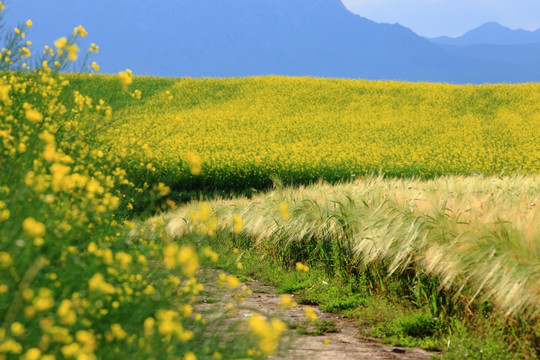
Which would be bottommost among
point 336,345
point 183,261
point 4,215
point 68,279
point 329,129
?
point 336,345

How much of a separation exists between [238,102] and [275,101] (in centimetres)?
200

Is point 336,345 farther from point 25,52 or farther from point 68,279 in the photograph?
point 25,52

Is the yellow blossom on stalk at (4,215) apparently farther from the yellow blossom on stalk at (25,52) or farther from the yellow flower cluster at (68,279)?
the yellow blossom on stalk at (25,52)

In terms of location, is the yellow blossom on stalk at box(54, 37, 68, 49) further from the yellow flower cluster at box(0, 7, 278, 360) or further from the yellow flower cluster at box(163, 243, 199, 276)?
the yellow flower cluster at box(163, 243, 199, 276)

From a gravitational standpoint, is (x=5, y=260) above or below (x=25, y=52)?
below

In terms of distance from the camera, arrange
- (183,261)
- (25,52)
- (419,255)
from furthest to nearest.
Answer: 1. (419,255)
2. (25,52)
3. (183,261)

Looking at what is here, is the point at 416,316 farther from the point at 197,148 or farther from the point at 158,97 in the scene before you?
→ the point at 158,97

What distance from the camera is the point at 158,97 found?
90.7ft

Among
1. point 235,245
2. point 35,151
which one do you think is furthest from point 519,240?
point 235,245

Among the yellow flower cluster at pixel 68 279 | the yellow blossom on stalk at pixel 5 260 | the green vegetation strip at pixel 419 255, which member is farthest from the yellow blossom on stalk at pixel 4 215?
the green vegetation strip at pixel 419 255

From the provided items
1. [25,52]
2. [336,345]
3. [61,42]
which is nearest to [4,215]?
[61,42]

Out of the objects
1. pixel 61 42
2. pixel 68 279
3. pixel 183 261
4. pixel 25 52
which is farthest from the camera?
pixel 25 52

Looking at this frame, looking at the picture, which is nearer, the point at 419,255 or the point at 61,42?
the point at 61,42

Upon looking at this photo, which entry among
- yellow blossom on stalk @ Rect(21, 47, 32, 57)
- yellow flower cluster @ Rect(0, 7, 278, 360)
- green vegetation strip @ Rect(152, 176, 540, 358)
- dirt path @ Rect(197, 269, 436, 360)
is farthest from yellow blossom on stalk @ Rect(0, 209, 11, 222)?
yellow blossom on stalk @ Rect(21, 47, 32, 57)
